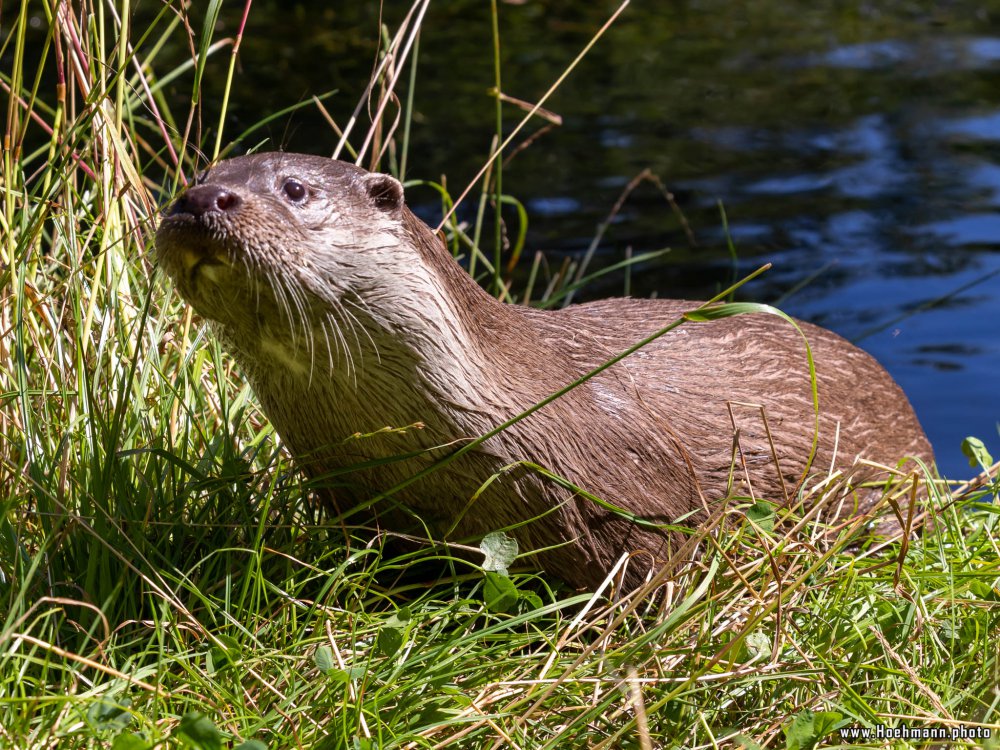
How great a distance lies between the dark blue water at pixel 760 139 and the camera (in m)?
5.01

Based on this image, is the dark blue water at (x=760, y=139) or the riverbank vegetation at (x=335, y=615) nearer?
the riverbank vegetation at (x=335, y=615)

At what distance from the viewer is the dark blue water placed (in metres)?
5.01

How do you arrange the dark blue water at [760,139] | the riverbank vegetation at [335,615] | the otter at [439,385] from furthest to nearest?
the dark blue water at [760,139] → the otter at [439,385] → the riverbank vegetation at [335,615]

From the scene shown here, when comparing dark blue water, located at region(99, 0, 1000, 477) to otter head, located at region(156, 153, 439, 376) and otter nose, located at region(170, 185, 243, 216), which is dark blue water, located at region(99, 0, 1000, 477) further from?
otter nose, located at region(170, 185, 243, 216)

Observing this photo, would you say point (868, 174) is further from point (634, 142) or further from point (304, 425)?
point (304, 425)

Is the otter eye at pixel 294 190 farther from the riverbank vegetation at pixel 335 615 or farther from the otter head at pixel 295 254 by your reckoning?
the riverbank vegetation at pixel 335 615

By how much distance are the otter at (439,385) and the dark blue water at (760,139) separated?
158 cm

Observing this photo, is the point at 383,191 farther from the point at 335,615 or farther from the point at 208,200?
the point at 335,615

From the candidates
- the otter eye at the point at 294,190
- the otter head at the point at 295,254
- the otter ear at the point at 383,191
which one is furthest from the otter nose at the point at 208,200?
the otter ear at the point at 383,191

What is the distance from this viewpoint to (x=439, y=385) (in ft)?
7.55

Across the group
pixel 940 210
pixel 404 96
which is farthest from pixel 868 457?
pixel 404 96

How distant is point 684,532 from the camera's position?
2521mm

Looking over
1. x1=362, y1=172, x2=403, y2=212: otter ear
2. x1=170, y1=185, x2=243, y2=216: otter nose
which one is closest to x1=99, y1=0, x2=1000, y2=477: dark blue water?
x1=362, y1=172, x2=403, y2=212: otter ear

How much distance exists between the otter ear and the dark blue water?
1.70 metres
